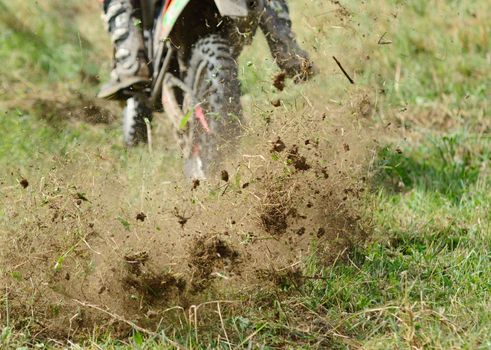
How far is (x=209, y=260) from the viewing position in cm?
361

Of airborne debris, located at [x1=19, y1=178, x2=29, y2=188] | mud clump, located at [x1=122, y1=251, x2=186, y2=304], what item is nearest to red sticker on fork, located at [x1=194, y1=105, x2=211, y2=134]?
airborne debris, located at [x1=19, y1=178, x2=29, y2=188]

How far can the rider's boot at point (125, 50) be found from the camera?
5.23 meters

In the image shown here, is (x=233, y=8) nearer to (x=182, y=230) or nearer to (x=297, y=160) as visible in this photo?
(x=297, y=160)

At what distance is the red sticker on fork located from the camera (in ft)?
15.3

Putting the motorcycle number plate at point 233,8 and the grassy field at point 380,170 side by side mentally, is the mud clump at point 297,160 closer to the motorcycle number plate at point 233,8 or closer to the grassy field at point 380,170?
the grassy field at point 380,170

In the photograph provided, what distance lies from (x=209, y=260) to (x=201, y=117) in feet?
4.11

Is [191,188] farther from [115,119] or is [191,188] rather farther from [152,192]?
[115,119]

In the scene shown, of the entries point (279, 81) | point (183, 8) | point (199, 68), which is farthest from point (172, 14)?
point (279, 81)

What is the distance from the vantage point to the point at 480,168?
228 inches

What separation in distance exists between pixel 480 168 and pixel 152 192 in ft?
7.95

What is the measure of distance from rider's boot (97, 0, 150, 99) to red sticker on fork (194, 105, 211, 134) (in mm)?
608

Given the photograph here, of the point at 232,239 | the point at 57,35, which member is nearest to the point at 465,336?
the point at 232,239

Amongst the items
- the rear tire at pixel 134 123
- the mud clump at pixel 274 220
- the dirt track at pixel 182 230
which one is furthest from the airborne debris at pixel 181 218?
the rear tire at pixel 134 123

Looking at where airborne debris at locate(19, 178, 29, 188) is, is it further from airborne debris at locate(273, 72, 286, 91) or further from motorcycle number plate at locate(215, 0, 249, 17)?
motorcycle number plate at locate(215, 0, 249, 17)
